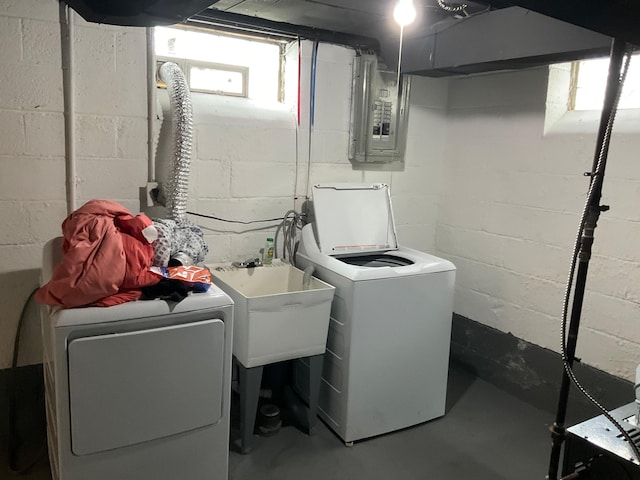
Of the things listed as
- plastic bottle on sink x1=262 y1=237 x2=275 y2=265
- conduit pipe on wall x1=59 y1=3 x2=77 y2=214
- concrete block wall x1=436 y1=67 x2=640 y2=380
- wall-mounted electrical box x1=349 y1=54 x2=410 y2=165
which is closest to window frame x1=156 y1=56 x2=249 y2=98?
conduit pipe on wall x1=59 y1=3 x2=77 y2=214

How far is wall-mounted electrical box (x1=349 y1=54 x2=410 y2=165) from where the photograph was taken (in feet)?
9.56

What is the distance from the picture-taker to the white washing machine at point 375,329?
7.79 ft

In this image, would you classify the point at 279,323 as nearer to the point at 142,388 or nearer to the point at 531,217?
the point at 142,388

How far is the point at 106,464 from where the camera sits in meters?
1.69

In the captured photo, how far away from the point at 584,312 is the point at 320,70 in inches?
73.8

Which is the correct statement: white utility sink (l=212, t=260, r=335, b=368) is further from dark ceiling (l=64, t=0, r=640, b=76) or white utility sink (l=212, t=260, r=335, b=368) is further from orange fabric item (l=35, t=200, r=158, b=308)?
dark ceiling (l=64, t=0, r=640, b=76)

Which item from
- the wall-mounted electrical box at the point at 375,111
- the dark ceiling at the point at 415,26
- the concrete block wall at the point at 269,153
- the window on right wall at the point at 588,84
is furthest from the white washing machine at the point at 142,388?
the window on right wall at the point at 588,84

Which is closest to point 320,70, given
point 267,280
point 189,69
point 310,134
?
point 310,134

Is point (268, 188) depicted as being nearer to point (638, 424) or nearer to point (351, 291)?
point (351, 291)

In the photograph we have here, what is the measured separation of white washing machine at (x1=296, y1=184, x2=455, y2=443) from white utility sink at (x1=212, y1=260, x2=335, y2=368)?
0.11 meters

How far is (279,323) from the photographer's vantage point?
2275 millimetres

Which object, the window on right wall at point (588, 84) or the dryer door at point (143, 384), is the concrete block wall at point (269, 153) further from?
the dryer door at point (143, 384)

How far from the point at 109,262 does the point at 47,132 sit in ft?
2.83

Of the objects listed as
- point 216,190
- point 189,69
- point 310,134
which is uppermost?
point 189,69
